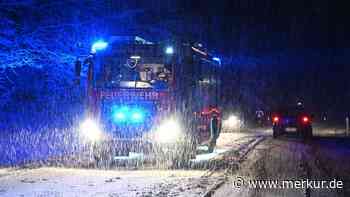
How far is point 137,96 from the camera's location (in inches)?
651

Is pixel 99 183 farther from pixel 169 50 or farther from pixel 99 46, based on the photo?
pixel 99 46

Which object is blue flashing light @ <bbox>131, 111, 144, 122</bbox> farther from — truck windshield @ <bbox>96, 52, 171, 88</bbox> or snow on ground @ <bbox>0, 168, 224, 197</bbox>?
snow on ground @ <bbox>0, 168, 224, 197</bbox>

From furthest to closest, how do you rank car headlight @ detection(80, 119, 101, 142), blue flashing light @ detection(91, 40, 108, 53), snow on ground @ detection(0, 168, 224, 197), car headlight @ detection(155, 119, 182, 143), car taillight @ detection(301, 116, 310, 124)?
car taillight @ detection(301, 116, 310, 124)
blue flashing light @ detection(91, 40, 108, 53)
car headlight @ detection(80, 119, 101, 142)
car headlight @ detection(155, 119, 182, 143)
snow on ground @ detection(0, 168, 224, 197)

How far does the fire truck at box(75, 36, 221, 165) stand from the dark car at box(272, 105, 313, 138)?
1621cm

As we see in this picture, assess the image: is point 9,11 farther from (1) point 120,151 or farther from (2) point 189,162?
(2) point 189,162

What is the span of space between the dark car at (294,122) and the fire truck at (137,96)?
16.2 m

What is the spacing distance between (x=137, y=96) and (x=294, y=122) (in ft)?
57.5

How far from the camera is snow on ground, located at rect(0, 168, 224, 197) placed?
10.9 metres

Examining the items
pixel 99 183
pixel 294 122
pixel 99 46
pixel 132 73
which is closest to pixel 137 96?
pixel 132 73

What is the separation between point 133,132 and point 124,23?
12789 millimetres

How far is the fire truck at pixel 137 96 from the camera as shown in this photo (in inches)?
647

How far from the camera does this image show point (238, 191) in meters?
11.4

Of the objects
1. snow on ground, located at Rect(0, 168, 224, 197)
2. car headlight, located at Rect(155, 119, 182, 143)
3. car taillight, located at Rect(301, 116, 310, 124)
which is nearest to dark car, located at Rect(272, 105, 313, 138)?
car taillight, located at Rect(301, 116, 310, 124)

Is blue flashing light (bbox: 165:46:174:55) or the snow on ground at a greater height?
blue flashing light (bbox: 165:46:174:55)
